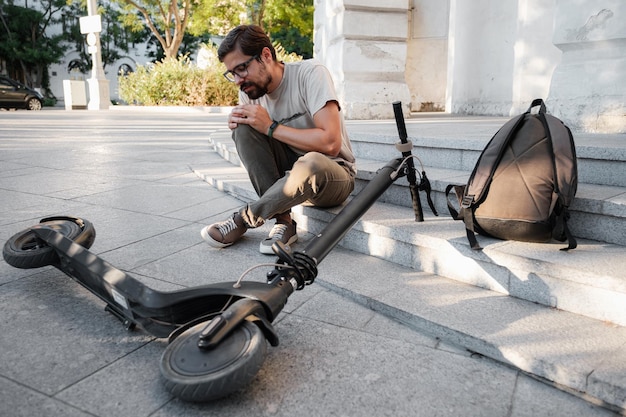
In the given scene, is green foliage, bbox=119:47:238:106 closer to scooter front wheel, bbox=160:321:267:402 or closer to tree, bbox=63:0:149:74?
scooter front wheel, bbox=160:321:267:402

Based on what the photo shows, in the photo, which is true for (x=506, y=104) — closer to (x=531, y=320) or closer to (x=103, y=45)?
(x=531, y=320)

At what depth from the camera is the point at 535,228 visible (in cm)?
237

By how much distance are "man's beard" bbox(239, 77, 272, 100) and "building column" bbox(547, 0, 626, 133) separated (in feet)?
9.20

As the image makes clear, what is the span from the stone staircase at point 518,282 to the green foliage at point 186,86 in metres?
14.6

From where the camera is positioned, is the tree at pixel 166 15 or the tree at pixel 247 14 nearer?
the tree at pixel 247 14

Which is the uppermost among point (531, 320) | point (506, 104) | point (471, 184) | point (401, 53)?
point (401, 53)

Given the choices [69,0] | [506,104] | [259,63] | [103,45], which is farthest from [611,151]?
[103,45]

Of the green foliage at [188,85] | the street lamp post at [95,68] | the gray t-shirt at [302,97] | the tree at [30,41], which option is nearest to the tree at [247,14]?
the street lamp post at [95,68]

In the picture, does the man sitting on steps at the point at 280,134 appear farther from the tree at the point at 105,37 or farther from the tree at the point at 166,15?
the tree at the point at 105,37

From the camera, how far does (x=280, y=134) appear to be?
2.83 metres

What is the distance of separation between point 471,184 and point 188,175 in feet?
11.2

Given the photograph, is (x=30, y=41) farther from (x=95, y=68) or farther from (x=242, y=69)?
(x=242, y=69)

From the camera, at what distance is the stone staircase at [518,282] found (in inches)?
71.4

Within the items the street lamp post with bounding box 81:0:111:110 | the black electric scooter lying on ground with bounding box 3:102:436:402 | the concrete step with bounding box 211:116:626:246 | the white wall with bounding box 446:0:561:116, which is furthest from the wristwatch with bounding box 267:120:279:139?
the street lamp post with bounding box 81:0:111:110
